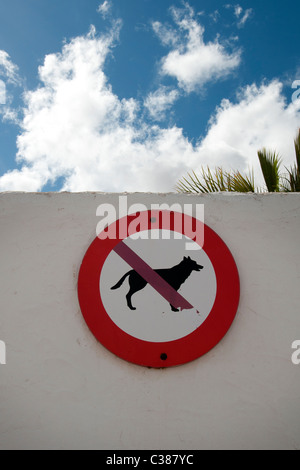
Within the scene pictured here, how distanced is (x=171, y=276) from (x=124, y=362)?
0.50m

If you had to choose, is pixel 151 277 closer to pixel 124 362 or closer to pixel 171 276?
pixel 171 276

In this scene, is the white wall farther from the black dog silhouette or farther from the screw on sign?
the black dog silhouette

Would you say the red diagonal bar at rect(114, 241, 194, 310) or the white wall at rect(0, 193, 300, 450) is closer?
the white wall at rect(0, 193, 300, 450)

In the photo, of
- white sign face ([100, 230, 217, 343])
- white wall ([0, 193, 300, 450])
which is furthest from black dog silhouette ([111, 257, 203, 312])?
white wall ([0, 193, 300, 450])

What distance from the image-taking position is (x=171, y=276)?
161 cm

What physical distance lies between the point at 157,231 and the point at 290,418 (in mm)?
1169

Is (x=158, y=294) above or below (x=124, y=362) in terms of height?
above

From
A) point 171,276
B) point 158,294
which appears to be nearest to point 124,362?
point 158,294

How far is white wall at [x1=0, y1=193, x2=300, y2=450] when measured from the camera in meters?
1.46

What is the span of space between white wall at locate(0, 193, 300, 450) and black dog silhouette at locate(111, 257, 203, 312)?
0.26 m

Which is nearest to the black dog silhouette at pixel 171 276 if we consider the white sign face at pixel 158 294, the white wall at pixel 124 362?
the white sign face at pixel 158 294

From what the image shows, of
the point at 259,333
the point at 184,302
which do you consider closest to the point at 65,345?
the point at 184,302

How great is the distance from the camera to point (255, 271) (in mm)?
1684

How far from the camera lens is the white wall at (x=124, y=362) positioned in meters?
1.46
